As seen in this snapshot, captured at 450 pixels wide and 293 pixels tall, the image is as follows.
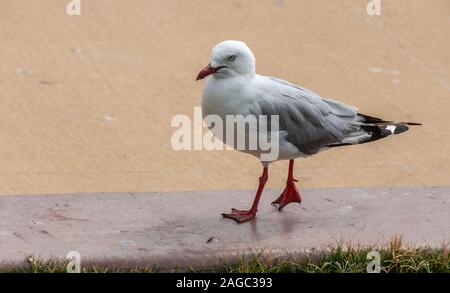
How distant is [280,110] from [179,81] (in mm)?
2718

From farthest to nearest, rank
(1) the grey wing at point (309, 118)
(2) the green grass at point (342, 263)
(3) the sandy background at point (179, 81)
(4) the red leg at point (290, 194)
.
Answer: (3) the sandy background at point (179, 81) → (4) the red leg at point (290, 194) → (1) the grey wing at point (309, 118) → (2) the green grass at point (342, 263)

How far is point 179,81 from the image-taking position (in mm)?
7906

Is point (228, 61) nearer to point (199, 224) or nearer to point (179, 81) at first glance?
point (199, 224)

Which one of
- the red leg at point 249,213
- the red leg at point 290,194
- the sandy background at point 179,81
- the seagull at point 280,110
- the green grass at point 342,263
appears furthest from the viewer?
the sandy background at point 179,81

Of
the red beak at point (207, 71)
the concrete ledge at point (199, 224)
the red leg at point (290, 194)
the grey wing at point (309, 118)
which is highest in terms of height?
the red beak at point (207, 71)

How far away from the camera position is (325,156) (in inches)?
277

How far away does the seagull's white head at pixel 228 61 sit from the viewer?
5.11 m

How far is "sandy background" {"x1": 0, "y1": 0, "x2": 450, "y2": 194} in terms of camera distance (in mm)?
6660

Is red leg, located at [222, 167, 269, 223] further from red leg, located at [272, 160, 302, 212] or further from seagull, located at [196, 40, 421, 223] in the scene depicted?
red leg, located at [272, 160, 302, 212]

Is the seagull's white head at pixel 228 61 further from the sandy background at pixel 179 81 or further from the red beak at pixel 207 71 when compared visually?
the sandy background at pixel 179 81

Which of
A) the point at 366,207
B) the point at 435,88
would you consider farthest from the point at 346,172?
the point at 435,88

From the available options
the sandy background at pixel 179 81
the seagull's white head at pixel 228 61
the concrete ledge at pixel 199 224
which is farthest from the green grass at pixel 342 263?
the sandy background at pixel 179 81

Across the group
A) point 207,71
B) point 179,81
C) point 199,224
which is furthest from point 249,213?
point 179,81
